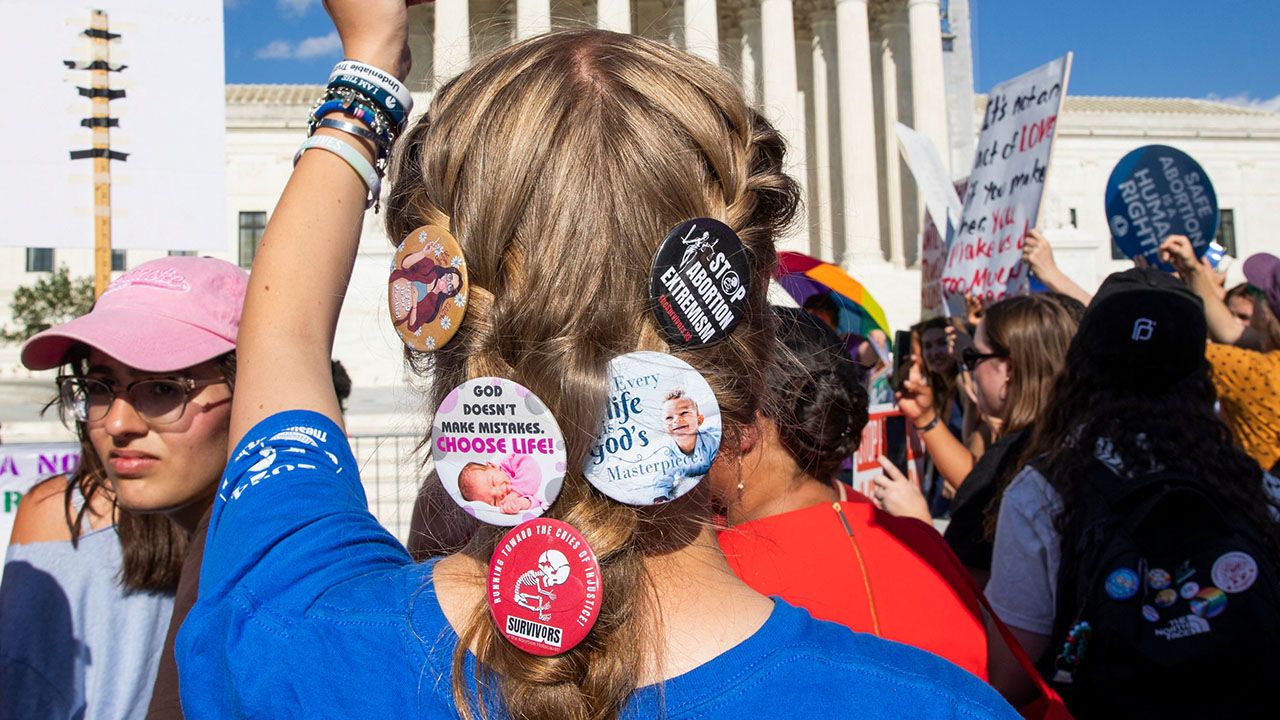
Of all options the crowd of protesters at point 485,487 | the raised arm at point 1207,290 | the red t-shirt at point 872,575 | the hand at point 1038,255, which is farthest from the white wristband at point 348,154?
the hand at point 1038,255

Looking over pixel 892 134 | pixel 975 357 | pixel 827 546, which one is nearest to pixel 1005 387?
pixel 975 357

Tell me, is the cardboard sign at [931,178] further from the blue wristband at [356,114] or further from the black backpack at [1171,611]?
the blue wristband at [356,114]

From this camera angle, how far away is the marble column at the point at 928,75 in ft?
108

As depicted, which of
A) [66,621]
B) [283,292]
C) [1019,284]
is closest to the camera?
[283,292]

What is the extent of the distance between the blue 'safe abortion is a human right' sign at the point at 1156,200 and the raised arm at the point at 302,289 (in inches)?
221

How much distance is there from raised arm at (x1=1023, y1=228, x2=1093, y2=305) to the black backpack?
3.07m

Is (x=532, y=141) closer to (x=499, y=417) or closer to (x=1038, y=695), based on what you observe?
(x=499, y=417)

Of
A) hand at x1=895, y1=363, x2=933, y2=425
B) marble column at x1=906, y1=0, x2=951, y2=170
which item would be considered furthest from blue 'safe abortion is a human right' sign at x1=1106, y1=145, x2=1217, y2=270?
marble column at x1=906, y1=0, x2=951, y2=170

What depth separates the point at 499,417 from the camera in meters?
1.00

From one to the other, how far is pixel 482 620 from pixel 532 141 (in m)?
0.48

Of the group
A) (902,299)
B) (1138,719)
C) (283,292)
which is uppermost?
(902,299)

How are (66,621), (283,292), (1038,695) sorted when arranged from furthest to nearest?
(66,621), (1038,695), (283,292)

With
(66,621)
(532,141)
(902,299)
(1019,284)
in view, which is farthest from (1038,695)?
(902,299)

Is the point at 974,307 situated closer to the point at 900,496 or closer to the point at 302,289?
the point at 900,496
